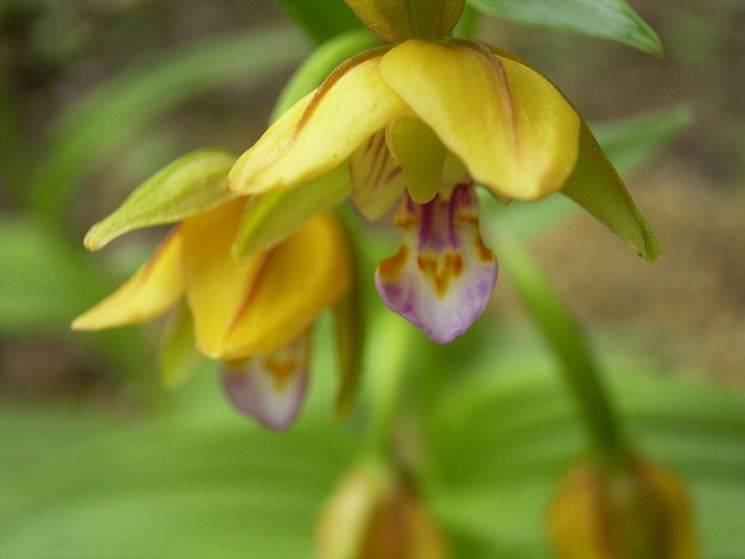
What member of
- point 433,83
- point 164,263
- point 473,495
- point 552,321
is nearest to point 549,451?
point 473,495

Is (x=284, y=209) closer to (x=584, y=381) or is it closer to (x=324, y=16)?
(x=324, y=16)

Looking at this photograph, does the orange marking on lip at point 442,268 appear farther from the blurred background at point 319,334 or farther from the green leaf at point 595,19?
the blurred background at point 319,334

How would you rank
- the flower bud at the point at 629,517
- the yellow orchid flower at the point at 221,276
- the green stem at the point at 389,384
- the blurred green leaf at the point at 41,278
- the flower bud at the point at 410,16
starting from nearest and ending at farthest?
the flower bud at the point at 410,16 → the yellow orchid flower at the point at 221,276 → the flower bud at the point at 629,517 → the green stem at the point at 389,384 → the blurred green leaf at the point at 41,278

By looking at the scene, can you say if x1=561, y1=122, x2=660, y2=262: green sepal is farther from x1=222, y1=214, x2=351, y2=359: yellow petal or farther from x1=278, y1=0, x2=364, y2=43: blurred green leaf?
x1=278, y1=0, x2=364, y2=43: blurred green leaf

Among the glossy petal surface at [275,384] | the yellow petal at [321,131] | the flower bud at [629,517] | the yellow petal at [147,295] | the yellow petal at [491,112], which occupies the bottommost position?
the flower bud at [629,517]

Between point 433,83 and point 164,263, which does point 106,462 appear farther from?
point 433,83

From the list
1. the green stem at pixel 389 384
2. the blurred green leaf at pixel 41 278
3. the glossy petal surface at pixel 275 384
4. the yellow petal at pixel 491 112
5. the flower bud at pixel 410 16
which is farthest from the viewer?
the blurred green leaf at pixel 41 278

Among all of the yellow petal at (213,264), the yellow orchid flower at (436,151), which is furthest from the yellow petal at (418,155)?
the yellow petal at (213,264)

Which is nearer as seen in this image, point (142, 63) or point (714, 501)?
point (714, 501)
